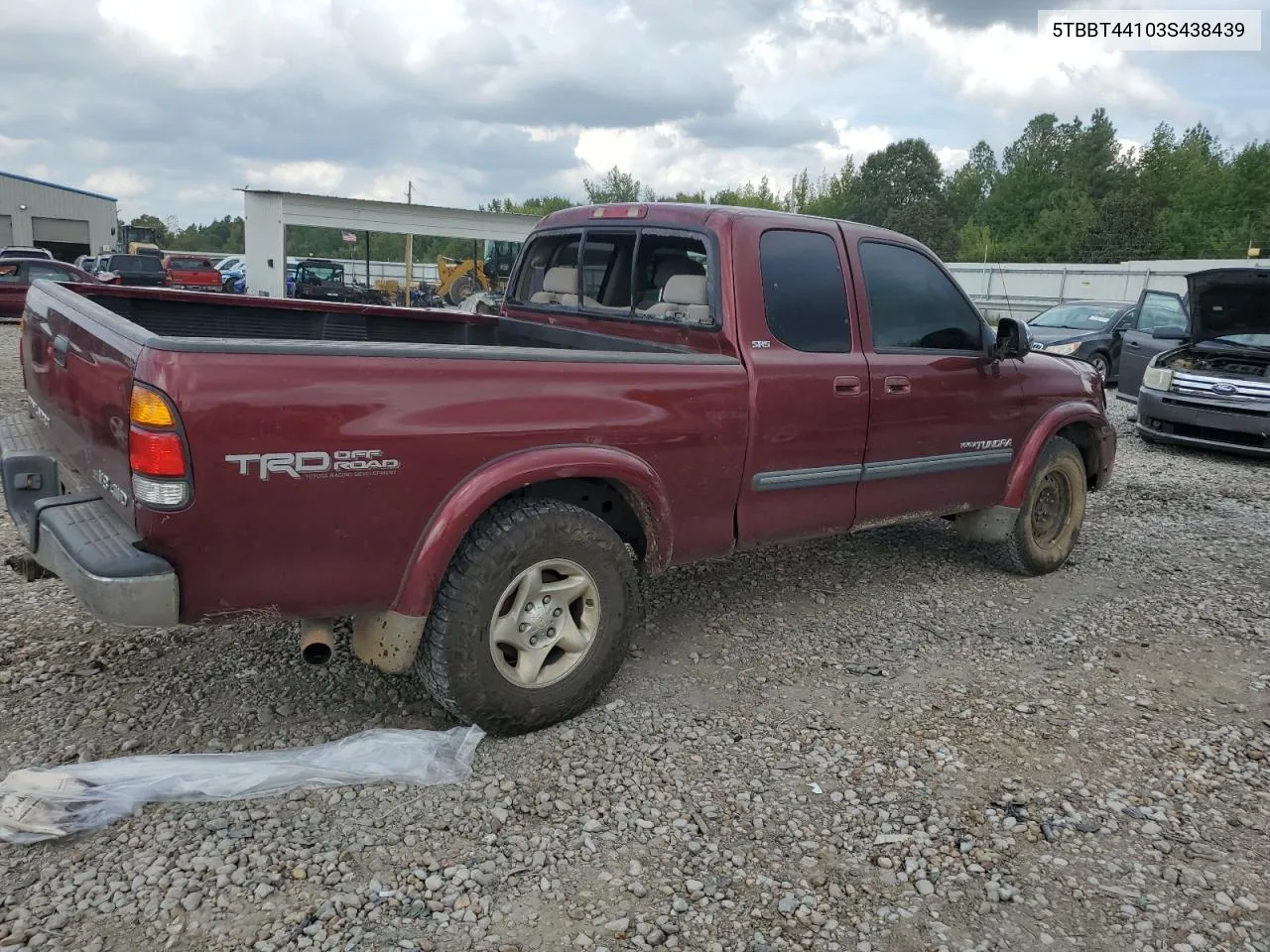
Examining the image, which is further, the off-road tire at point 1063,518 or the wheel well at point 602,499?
the off-road tire at point 1063,518

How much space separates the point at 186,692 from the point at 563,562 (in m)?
1.55

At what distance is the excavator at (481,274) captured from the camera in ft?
90.5

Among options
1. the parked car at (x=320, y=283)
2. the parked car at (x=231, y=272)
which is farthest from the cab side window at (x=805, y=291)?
the parked car at (x=231, y=272)

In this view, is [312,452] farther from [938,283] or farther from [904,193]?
[904,193]

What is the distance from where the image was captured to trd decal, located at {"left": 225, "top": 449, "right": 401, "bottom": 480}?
255 cm

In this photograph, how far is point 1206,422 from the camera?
9438mm

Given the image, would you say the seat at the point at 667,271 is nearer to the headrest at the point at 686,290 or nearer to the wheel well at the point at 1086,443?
the headrest at the point at 686,290

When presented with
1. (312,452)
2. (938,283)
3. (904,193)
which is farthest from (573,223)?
(904,193)

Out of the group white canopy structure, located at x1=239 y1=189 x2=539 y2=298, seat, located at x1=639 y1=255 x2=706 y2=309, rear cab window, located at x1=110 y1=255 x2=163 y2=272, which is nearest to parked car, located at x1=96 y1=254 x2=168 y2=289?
rear cab window, located at x1=110 y1=255 x2=163 y2=272

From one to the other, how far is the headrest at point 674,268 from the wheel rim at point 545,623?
1504 mm

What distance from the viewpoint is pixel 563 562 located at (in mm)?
3230

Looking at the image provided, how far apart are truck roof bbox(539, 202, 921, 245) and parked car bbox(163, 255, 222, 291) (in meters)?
26.2

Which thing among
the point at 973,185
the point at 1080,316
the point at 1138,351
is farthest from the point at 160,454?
the point at 973,185

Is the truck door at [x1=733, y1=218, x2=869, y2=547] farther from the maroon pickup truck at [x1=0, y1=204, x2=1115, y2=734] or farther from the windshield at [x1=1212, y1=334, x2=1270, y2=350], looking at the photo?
the windshield at [x1=1212, y1=334, x2=1270, y2=350]
